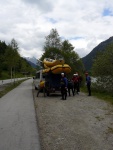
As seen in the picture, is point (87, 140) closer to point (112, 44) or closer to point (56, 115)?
point (56, 115)

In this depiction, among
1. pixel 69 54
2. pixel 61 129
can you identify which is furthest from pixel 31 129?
pixel 69 54

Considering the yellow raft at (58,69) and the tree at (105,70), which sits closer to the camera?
the yellow raft at (58,69)

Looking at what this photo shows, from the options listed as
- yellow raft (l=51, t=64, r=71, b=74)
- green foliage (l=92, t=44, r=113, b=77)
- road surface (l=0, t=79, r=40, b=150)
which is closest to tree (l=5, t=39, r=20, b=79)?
green foliage (l=92, t=44, r=113, b=77)

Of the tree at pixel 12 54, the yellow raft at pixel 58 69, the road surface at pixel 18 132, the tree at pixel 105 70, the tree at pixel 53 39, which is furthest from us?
the tree at pixel 53 39

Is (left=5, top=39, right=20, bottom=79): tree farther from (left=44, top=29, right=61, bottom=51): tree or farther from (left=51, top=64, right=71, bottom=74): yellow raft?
(left=51, top=64, right=71, bottom=74): yellow raft

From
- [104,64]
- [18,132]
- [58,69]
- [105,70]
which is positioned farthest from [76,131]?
[104,64]

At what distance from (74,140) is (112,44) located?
18.8 metres

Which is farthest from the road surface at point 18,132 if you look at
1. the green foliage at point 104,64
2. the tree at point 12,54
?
the tree at point 12,54

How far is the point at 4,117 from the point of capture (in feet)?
37.5

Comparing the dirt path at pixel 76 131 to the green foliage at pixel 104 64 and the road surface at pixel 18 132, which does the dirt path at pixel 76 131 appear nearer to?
the road surface at pixel 18 132

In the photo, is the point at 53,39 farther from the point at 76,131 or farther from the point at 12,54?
the point at 76,131

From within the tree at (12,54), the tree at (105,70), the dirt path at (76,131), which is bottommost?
the dirt path at (76,131)

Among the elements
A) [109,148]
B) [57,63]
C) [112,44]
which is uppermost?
[112,44]

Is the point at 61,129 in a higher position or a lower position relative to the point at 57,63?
lower
